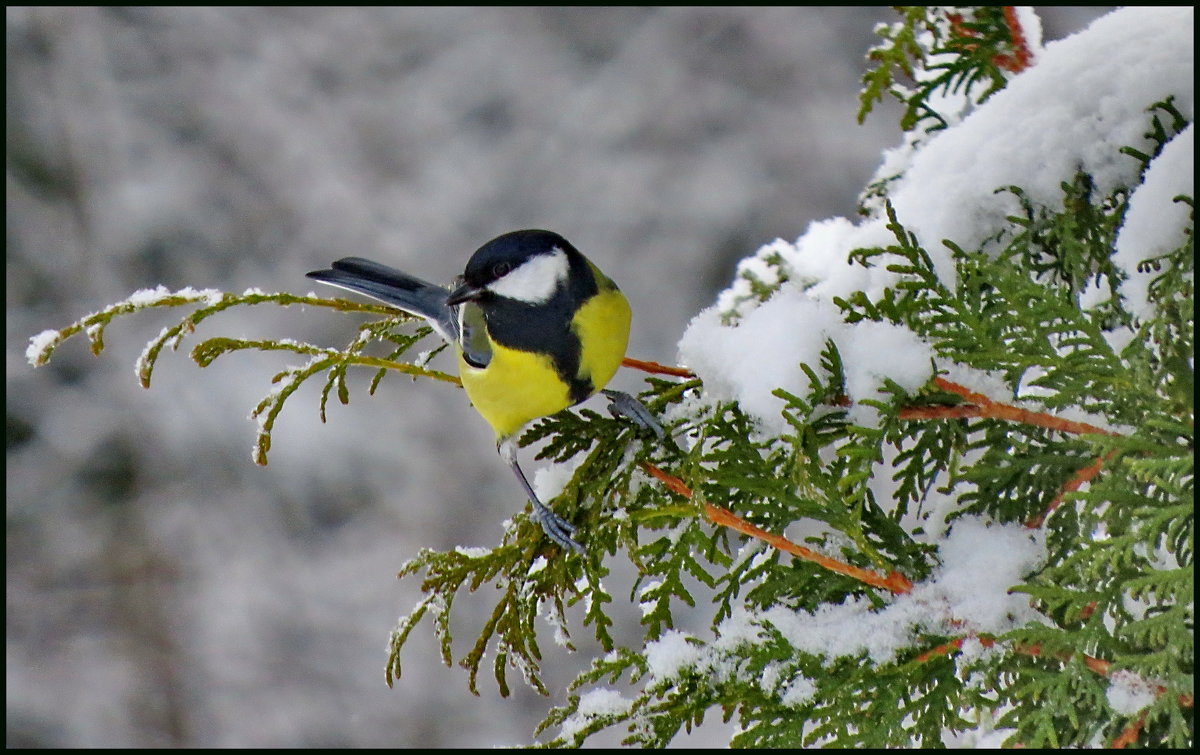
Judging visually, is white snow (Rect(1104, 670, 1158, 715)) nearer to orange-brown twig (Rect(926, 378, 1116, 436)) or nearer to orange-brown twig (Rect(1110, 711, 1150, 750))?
Answer: orange-brown twig (Rect(1110, 711, 1150, 750))

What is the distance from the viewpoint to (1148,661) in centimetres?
88

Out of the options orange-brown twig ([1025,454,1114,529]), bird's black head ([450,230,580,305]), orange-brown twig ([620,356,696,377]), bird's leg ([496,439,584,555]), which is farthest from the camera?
bird's black head ([450,230,580,305])

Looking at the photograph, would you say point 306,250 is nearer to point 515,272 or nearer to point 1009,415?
point 515,272

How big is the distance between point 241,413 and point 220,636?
1.23 meters

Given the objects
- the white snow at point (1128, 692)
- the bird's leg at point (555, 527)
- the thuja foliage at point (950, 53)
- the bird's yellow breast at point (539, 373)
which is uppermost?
the thuja foliage at point (950, 53)

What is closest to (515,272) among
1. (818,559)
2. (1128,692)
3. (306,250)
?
(818,559)

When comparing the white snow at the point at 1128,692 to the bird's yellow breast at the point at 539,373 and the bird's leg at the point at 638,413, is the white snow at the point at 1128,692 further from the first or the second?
the bird's yellow breast at the point at 539,373

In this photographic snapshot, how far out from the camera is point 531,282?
1603mm

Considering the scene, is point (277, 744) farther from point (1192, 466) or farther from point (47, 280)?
point (1192, 466)

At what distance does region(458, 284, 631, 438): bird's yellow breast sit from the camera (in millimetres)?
1519

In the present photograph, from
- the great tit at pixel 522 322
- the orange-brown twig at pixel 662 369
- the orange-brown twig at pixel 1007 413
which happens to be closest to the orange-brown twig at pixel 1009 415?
the orange-brown twig at pixel 1007 413

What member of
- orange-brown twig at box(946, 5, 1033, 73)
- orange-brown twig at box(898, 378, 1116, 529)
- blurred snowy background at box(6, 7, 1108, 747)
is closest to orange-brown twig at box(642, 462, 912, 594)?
orange-brown twig at box(898, 378, 1116, 529)

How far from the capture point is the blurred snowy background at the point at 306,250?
5.03 meters

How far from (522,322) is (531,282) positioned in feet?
0.26
